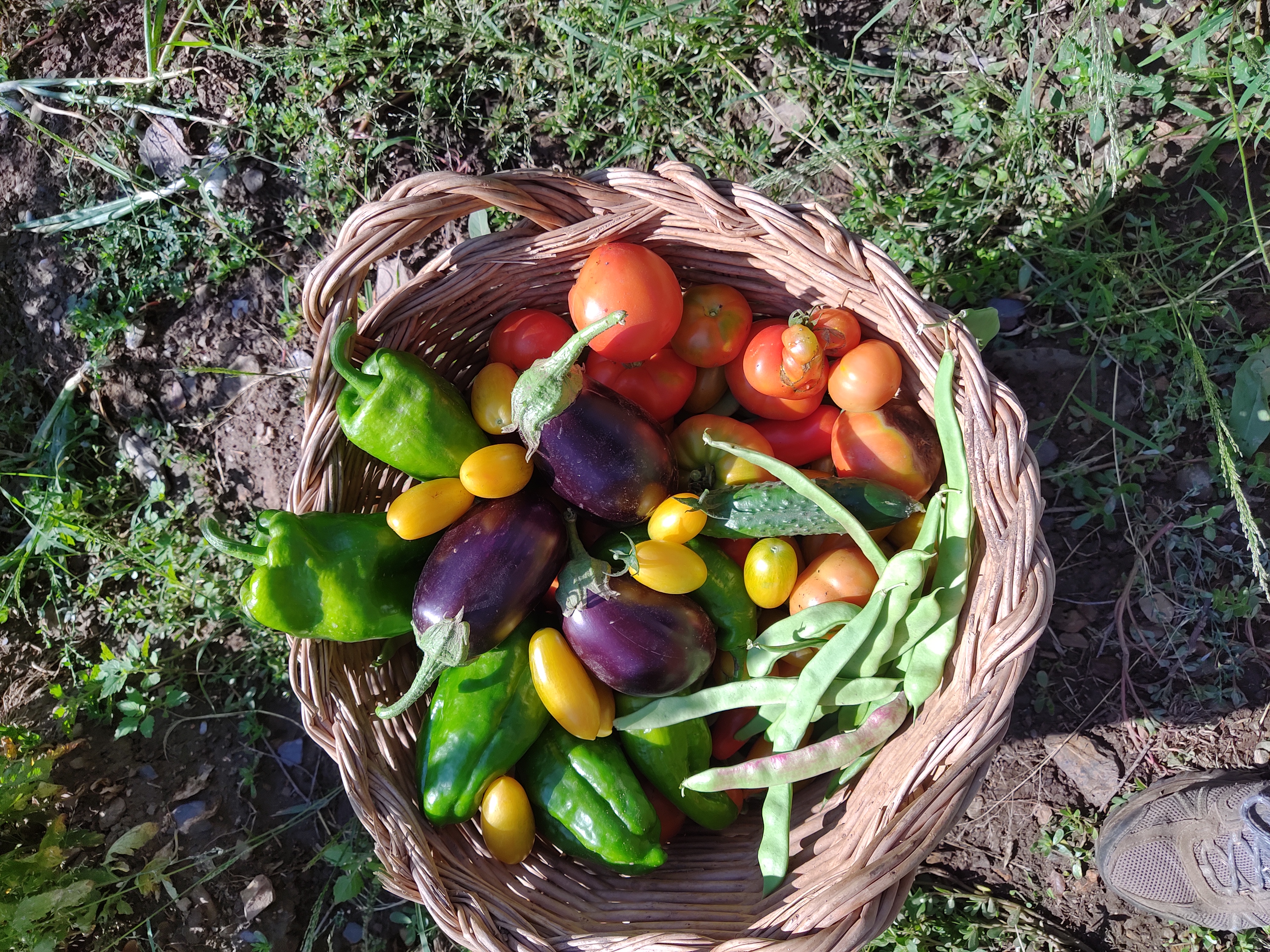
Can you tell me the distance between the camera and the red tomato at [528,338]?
2.23 metres

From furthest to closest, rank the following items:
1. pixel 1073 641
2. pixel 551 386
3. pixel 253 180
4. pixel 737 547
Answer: pixel 253 180
pixel 1073 641
pixel 737 547
pixel 551 386

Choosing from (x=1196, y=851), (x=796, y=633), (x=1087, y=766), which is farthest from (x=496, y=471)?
(x=1196, y=851)

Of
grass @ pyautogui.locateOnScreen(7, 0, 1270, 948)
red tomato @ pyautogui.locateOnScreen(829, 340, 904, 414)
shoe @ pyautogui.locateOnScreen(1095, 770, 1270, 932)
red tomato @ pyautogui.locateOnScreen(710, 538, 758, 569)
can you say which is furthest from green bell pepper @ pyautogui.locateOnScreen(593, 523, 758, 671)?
shoe @ pyautogui.locateOnScreen(1095, 770, 1270, 932)

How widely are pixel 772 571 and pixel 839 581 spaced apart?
0.16 m

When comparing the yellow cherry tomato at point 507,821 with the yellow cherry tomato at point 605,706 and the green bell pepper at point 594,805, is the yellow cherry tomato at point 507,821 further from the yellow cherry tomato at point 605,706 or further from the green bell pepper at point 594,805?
the yellow cherry tomato at point 605,706

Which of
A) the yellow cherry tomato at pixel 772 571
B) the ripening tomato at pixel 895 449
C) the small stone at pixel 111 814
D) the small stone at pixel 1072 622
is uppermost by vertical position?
the ripening tomato at pixel 895 449

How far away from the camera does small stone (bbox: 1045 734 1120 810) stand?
8.54 feet

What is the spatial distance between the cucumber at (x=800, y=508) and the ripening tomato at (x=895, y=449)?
4 centimetres

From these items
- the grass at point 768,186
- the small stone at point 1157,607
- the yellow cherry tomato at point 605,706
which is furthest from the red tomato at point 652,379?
the small stone at point 1157,607

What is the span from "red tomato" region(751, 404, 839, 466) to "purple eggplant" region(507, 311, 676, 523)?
1.17 feet

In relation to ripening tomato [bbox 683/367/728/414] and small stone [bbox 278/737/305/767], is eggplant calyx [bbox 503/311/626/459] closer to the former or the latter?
ripening tomato [bbox 683/367/728/414]

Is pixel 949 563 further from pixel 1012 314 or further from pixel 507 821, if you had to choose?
pixel 507 821

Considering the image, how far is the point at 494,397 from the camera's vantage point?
2182 mm

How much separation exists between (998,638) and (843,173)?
1662 millimetres
